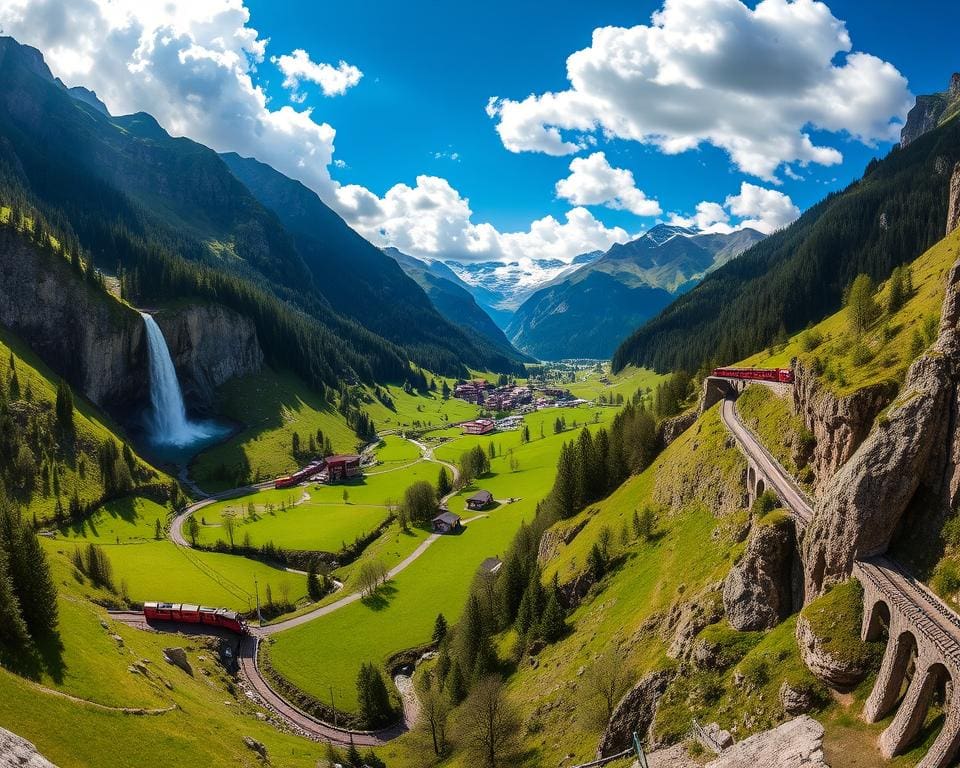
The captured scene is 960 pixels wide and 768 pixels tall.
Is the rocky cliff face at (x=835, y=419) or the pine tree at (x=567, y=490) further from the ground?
the rocky cliff face at (x=835, y=419)

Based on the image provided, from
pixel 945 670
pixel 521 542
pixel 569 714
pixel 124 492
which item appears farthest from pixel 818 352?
pixel 124 492

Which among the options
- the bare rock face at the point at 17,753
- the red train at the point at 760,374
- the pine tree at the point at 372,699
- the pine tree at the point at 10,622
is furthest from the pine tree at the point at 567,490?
the bare rock face at the point at 17,753

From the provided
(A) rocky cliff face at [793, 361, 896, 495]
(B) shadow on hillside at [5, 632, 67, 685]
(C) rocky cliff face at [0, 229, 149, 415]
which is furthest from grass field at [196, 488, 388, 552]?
Answer: (A) rocky cliff face at [793, 361, 896, 495]

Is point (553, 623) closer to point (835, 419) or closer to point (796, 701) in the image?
point (796, 701)

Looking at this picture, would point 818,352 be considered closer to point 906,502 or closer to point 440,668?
point 906,502

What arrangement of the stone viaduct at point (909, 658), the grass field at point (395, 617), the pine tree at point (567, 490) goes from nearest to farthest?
the stone viaduct at point (909, 658)
the grass field at point (395, 617)
the pine tree at point (567, 490)

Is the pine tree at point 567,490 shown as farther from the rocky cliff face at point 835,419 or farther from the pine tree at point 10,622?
the pine tree at point 10,622
